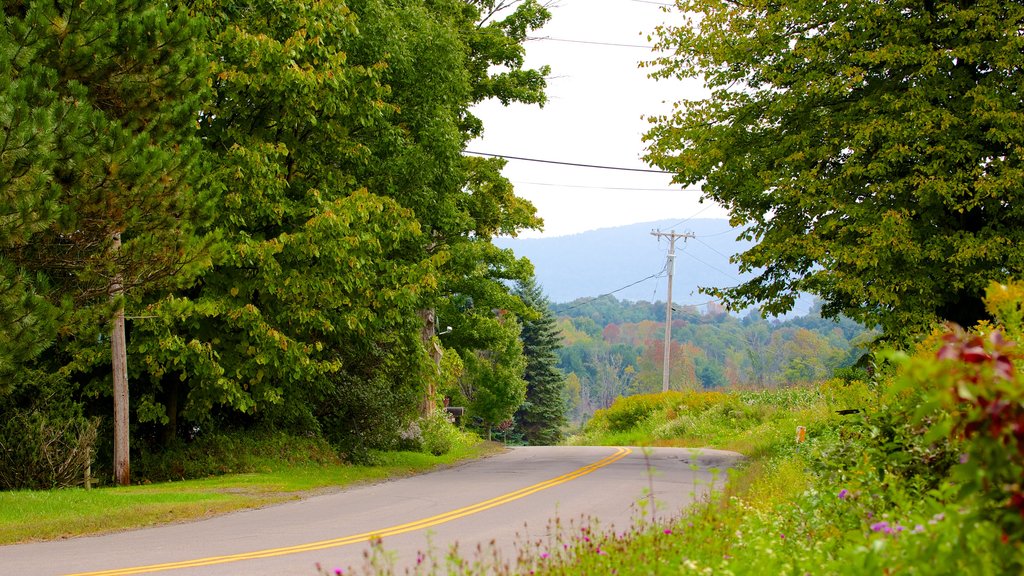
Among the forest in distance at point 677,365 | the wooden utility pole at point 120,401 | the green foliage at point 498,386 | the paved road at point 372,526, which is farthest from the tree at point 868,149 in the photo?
the forest in distance at point 677,365

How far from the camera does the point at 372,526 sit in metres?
12.4

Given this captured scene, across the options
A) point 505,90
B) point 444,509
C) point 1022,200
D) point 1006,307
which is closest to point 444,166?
point 505,90

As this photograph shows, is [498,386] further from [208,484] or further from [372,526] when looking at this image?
[372,526]

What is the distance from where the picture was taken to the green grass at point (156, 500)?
1260 cm

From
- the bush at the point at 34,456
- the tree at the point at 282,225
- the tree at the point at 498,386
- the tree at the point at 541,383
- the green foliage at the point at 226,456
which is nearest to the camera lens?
the bush at the point at 34,456

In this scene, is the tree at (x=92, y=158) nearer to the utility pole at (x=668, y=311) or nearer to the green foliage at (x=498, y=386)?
the utility pole at (x=668, y=311)

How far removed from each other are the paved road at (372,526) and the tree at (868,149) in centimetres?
501

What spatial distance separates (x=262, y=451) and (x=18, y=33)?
11594 mm

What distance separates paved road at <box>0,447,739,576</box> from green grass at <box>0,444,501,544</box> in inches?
25.7

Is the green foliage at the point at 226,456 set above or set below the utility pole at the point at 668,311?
below

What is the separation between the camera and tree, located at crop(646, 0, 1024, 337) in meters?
17.0

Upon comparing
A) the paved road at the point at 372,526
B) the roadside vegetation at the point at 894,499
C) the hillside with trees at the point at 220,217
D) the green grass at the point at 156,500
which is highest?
Answer: the hillside with trees at the point at 220,217

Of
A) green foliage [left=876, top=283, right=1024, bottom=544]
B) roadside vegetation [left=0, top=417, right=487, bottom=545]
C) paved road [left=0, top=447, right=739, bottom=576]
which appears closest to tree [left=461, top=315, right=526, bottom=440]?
roadside vegetation [left=0, top=417, right=487, bottom=545]

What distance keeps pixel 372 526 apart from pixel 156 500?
4744 millimetres
